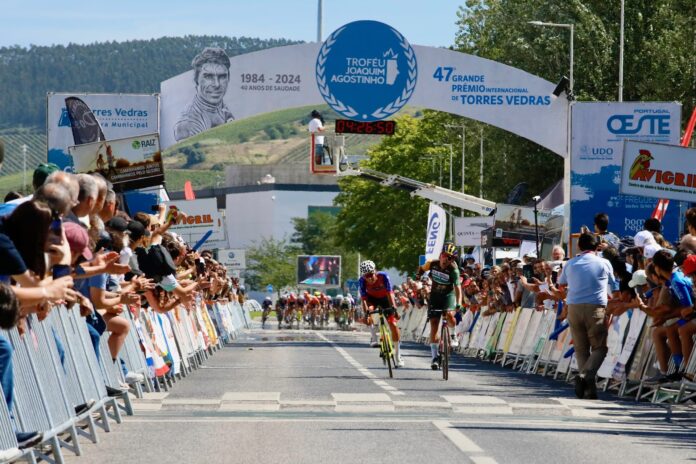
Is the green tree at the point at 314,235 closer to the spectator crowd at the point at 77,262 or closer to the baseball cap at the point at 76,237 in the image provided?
the spectator crowd at the point at 77,262

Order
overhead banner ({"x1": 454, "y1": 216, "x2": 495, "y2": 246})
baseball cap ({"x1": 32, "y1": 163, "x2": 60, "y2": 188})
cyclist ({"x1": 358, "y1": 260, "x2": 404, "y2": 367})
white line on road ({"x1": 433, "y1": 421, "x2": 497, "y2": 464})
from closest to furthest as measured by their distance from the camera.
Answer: white line on road ({"x1": 433, "y1": 421, "x2": 497, "y2": 464})
baseball cap ({"x1": 32, "y1": 163, "x2": 60, "y2": 188})
cyclist ({"x1": 358, "y1": 260, "x2": 404, "y2": 367})
overhead banner ({"x1": 454, "y1": 216, "x2": 495, "y2": 246})

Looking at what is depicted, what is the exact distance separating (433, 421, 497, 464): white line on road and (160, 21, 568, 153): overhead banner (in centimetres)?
2159

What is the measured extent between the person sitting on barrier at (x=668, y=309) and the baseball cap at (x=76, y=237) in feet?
23.3

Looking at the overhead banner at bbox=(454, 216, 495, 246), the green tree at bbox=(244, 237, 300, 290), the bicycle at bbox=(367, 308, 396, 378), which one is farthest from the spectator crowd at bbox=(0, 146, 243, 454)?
the green tree at bbox=(244, 237, 300, 290)

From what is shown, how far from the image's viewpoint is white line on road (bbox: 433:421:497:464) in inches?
415

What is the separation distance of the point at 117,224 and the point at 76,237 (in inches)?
175

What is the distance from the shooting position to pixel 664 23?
5984cm

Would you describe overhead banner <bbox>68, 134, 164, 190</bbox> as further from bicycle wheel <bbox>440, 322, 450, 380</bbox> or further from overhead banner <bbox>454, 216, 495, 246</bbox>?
overhead banner <bbox>454, 216, 495, 246</bbox>

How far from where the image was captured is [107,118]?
113 ft

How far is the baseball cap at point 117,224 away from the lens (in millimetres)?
16500

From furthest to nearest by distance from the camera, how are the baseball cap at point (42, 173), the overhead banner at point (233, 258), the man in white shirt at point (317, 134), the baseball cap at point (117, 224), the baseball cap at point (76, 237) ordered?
the overhead banner at point (233, 258), the man in white shirt at point (317, 134), the baseball cap at point (117, 224), the baseball cap at point (42, 173), the baseball cap at point (76, 237)

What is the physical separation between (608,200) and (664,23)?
27.7 m

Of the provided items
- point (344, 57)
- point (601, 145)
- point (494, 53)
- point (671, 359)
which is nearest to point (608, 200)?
point (601, 145)

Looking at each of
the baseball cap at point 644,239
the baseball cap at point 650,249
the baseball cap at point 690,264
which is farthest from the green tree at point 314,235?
the baseball cap at point 690,264
